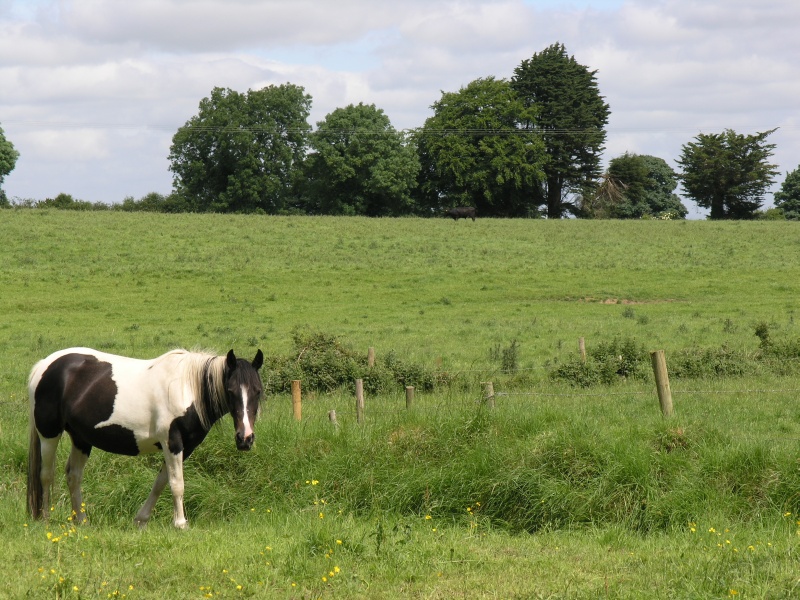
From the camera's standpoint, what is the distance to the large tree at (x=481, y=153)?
88000mm

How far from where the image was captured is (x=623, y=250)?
195 feet

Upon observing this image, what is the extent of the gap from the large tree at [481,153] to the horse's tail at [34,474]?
78.5m

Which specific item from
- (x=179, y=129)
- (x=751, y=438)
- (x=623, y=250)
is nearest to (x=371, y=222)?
(x=623, y=250)

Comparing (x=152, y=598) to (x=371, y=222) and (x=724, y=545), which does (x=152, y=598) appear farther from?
(x=371, y=222)

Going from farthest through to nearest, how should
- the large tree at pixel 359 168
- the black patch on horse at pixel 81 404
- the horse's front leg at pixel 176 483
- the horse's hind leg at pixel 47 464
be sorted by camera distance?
the large tree at pixel 359 168, the horse's hind leg at pixel 47 464, the black patch on horse at pixel 81 404, the horse's front leg at pixel 176 483

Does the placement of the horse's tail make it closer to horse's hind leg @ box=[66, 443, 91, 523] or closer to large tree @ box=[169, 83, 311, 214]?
horse's hind leg @ box=[66, 443, 91, 523]

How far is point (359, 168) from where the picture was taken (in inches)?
3504

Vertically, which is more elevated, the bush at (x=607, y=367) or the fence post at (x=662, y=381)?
the fence post at (x=662, y=381)

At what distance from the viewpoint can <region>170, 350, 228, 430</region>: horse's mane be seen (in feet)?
30.5

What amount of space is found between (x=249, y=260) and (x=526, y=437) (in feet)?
138

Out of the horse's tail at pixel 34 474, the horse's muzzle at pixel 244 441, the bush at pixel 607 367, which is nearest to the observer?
the horse's muzzle at pixel 244 441

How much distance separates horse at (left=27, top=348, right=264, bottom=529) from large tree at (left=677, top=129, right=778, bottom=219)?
90706 millimetres

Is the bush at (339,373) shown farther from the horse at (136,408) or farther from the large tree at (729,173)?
the large tree at (729,173)

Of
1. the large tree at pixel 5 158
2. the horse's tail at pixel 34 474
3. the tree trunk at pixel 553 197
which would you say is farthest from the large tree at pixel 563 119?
the horse's tail at pixel 34 474
